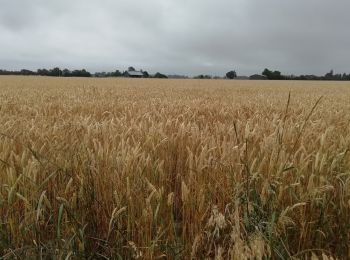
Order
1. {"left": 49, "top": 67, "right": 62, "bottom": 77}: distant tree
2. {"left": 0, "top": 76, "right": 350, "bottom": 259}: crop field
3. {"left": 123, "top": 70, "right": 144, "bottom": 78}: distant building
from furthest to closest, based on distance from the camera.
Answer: {"left": 123, "top": 70, "right": 144, "bottom": 78}: distant building → {"left": 49, "top": 67, "right": 62, "bottom": 77}: distant tree → {"left": 0, "top": 76, "right": 350, "bottom": 259}: crop field

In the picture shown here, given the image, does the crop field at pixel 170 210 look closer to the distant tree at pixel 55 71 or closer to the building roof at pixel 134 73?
the distant tree at pixel 55 71

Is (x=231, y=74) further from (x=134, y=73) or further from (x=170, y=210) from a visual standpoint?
(x=170, y=210)

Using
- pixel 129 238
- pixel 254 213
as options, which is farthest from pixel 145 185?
pixel 254 213

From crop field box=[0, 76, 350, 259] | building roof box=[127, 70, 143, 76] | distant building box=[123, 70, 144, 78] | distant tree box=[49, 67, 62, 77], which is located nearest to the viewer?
crop field box=[0, 76, 350, 259]

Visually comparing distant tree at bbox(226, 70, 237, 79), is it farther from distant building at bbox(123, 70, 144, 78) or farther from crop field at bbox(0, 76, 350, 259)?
crop field at bbox(0, 76, 350, 259)

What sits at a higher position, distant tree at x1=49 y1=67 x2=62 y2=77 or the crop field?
the crop field

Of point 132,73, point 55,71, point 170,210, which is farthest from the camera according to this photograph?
point 132,73

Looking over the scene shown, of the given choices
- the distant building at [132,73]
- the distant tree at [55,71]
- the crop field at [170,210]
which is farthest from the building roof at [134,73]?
the crop field at [170,210]

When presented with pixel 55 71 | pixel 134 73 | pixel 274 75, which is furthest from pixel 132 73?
pixel 274 75

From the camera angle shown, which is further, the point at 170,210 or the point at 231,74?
the point at 231,74

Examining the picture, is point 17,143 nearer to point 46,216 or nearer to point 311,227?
point 46,216

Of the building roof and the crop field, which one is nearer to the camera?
the crop field

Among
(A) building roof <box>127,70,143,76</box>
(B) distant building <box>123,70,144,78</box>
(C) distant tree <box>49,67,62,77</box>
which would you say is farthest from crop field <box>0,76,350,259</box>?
(A) building roof <box>127,70,143,76</box>

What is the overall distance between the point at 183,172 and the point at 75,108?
451 cm
